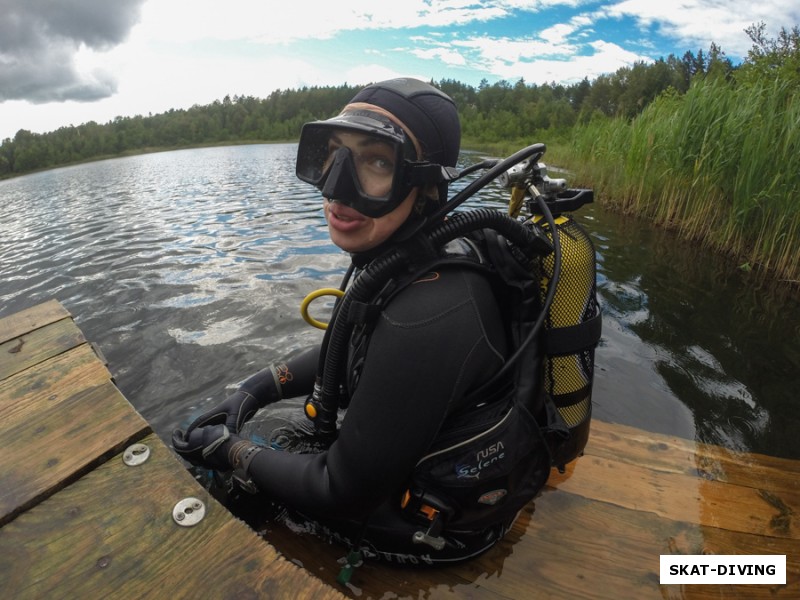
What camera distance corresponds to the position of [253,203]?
14102 mm

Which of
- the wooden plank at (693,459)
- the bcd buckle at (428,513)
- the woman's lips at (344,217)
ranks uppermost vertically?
the woman's lips at (344,217)

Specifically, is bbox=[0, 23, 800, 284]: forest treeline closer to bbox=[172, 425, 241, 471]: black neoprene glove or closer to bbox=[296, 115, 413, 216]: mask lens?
bbox=[296, 115, 413, 216]: mask lens

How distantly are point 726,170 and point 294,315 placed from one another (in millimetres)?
6981

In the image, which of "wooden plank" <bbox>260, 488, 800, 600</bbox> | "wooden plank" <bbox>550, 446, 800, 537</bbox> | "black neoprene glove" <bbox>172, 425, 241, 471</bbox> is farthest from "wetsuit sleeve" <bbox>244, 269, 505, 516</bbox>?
"wooden plank" <bbox>550, 446, 800, 537</bbox>

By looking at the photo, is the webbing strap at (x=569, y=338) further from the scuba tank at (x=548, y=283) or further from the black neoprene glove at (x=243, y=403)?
the black neoprene glove at (x=243, y=403)

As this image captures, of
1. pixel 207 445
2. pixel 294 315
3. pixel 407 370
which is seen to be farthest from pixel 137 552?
pixel 294 315

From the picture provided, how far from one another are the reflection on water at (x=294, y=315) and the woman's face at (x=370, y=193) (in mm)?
2828

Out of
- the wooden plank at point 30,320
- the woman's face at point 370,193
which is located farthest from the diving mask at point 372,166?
the wooden plank at point 30,320

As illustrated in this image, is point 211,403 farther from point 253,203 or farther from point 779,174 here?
point 253,203

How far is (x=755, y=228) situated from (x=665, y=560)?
6.51m

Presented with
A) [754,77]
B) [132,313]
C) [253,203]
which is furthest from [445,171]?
[253,203]

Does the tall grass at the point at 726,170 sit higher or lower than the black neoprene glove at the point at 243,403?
higher

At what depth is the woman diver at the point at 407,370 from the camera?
1.45 m

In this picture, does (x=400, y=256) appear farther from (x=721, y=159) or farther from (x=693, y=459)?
(x=721, y=159)
